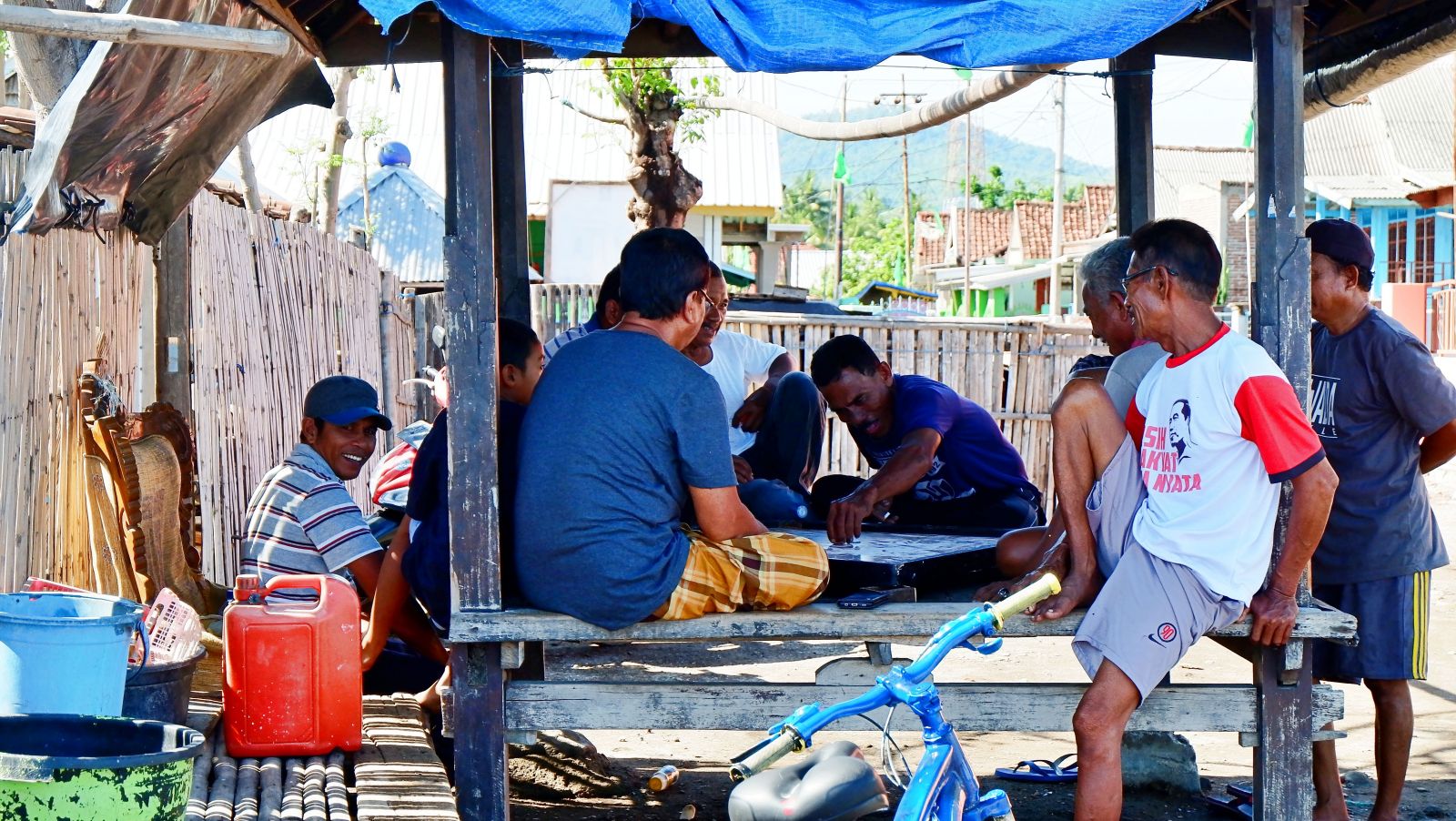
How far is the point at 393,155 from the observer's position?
23.4 m

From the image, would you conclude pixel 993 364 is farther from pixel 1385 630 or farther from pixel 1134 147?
pixel 1385 630

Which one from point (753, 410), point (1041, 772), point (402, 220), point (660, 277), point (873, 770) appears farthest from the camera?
point (402, 220)

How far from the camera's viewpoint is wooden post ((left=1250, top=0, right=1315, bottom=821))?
4.09 meters

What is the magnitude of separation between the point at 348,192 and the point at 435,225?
87.6 inches

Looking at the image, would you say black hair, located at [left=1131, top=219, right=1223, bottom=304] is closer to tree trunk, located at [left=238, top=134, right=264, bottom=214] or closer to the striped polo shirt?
the striped polo shirt

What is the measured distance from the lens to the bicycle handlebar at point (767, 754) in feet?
8.09

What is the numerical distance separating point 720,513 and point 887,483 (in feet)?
4.80

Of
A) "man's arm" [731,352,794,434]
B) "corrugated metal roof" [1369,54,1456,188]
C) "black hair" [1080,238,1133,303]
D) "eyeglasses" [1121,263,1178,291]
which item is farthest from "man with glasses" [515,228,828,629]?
"corrugated metal roof" [1369,54,1456,188]

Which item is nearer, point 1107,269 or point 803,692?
point 803,692

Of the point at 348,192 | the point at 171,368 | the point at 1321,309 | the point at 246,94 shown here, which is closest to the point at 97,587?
the point at 171,368

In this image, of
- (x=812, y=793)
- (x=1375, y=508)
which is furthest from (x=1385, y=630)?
(x=812, y=793)

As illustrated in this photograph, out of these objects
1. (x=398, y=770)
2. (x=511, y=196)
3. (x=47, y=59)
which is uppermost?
(x=47, y=59)

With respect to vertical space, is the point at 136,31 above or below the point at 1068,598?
above

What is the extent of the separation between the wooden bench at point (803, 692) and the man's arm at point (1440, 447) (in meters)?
0.83
